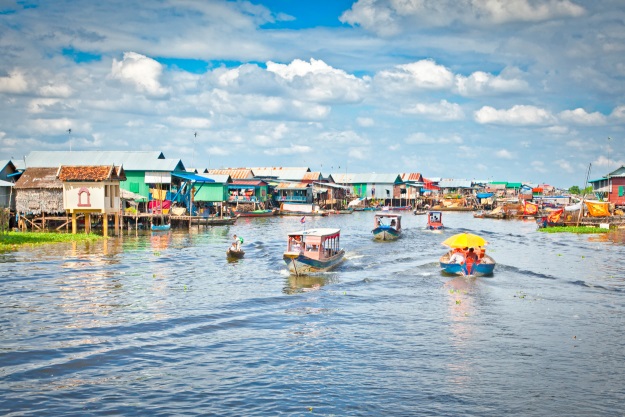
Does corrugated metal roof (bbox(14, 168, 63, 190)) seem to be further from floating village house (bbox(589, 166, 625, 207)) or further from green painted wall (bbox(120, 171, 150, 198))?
floating village house (bbox(589, 166, 625, 207))

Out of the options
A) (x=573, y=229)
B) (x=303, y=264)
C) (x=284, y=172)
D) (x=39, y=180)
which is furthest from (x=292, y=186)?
(x=303, y=264)

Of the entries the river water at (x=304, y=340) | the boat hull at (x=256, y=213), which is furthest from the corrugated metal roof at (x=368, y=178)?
the river water at (x=304, y=340)

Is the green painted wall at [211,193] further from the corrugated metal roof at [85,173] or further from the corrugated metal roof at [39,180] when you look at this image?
the corrugated metal roof at [85,173]

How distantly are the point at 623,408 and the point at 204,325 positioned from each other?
11.6m

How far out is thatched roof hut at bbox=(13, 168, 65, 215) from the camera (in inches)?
1832

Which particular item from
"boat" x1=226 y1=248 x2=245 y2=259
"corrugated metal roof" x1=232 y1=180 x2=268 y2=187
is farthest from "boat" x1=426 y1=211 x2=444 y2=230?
"boat" x1=226 y1=248 x2=245 y2=259

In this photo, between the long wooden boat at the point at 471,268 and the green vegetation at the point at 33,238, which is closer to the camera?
the long wooden boat at the point at 471,268

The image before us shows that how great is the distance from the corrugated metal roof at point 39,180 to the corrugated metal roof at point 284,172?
49576 mm

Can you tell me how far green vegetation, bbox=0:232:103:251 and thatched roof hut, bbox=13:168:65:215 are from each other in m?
5.63

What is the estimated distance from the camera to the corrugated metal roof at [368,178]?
363ft

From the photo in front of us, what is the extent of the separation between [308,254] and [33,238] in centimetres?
2010

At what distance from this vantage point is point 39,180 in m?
47.3

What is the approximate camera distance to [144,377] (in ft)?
46.6

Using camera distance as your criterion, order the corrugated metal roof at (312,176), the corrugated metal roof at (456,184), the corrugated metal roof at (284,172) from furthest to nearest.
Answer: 1. the corrugated metal roof at (456,184)
2. the corrugated metal roof at (284,172)
3. the corrugated metal roof at (312,176)
